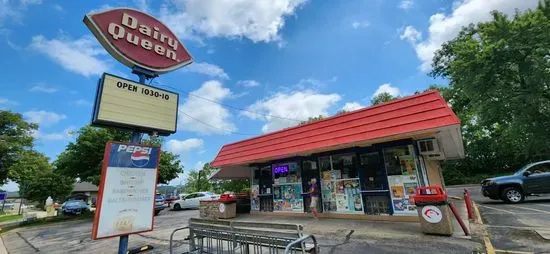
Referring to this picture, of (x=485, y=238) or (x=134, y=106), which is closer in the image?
(x=134, y=106)

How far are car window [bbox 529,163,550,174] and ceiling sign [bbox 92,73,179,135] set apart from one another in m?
15.1

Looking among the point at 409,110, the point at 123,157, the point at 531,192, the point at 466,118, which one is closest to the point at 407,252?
the point at 409,110

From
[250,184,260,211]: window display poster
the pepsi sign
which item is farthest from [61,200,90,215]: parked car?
the pepsi sign

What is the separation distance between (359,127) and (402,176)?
2.18m

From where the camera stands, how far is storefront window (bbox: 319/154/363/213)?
1020 cm

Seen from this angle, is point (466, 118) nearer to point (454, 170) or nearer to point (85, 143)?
point (454, 170)

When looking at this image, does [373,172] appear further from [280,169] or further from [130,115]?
[130,115]

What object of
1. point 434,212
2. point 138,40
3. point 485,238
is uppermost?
point 138,40

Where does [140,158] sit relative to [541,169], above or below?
above

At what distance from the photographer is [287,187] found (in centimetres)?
1256

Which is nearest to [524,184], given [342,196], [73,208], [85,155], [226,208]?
[342,196]

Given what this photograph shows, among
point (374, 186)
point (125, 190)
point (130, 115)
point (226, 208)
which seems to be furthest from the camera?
point (226, 208)

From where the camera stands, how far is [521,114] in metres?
20.3

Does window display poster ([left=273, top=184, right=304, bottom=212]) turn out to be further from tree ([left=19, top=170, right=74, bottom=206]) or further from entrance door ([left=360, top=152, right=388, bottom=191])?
tree ([left=19, top=170, right=74, bottom=206])
